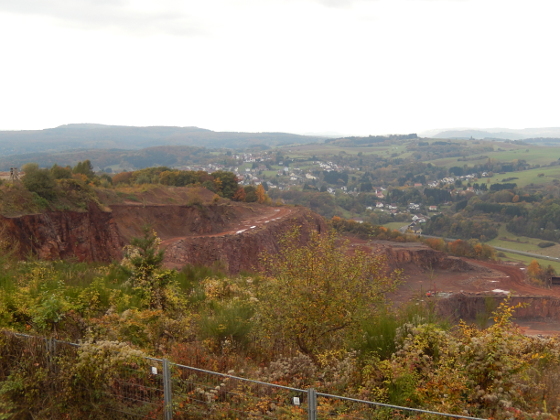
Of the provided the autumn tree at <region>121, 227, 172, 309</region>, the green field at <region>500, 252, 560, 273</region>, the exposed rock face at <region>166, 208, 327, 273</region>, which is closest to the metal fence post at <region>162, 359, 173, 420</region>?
the autumn tree at <region>121, 227, 172, 309</region>

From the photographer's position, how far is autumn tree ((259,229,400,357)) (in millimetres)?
8086

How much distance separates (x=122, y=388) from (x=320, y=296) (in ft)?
12.3

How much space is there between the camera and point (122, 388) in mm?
6242

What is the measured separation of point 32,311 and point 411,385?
599 cm

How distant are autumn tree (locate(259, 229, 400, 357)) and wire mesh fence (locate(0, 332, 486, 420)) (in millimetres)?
2027

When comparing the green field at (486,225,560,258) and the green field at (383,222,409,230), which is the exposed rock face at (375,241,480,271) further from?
the green field at (383,222,409,230)

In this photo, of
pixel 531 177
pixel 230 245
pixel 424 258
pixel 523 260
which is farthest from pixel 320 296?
pixel 531 177

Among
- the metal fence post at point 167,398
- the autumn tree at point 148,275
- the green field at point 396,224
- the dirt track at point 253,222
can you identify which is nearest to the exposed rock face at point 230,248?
the dirt track at point 253,222

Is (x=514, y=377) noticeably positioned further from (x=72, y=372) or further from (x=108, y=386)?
(x=72, y=372)

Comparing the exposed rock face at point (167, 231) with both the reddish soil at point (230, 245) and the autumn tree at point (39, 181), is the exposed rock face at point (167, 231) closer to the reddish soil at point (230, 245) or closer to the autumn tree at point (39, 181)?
the reddish soil at point (230, 245)

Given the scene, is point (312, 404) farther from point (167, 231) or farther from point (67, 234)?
point (167, 231)

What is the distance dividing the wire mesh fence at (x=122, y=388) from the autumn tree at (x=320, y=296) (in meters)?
2.03

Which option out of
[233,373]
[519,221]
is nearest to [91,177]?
[233,373]

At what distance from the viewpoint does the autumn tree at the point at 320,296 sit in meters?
8.09
